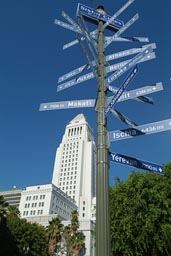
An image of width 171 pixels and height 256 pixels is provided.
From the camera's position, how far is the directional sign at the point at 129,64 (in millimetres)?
5077

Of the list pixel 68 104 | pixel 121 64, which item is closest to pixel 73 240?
pixel 68 104

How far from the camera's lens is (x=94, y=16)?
241 inches

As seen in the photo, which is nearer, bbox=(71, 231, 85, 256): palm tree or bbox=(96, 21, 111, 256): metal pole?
bbox=(96, 21, 111, 256): metal pole

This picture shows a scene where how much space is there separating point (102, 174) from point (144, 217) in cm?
1752

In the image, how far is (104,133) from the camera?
4762mm

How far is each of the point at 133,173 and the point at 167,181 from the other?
149 inches

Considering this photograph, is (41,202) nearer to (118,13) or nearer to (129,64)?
(118,13)

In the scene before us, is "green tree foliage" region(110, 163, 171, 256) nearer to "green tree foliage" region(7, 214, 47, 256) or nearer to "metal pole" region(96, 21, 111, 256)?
"metal pole" region(96, 21, 111, 256)

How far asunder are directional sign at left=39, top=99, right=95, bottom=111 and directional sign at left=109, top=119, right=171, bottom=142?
939 mm

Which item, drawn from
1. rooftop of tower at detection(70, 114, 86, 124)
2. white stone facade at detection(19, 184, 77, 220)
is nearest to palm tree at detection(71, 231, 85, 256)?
white stone facade at detection(19, 184, 77, 220)

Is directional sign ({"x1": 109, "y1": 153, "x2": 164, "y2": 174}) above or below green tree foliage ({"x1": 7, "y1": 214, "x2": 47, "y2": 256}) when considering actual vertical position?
below

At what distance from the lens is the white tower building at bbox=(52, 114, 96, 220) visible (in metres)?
109

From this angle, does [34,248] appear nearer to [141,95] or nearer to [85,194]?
[141,95]

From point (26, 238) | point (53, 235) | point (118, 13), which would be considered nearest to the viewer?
point (118, 13)
